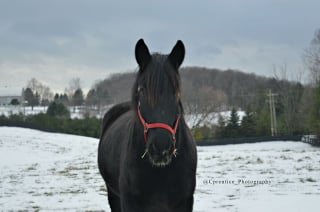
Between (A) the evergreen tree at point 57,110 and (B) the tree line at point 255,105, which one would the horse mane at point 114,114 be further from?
(A) the evergreen tree at point 57,110

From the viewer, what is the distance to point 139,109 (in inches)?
113

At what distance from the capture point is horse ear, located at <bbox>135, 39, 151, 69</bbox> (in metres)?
2.89

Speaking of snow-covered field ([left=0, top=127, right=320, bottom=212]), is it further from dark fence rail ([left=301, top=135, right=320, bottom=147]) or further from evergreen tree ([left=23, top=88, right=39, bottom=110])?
evergreen tree ([left=23, top=88, right=39, bottom=110])

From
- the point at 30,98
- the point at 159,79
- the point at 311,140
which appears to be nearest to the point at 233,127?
the point at 311,140

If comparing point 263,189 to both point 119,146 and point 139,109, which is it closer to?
point 119,146

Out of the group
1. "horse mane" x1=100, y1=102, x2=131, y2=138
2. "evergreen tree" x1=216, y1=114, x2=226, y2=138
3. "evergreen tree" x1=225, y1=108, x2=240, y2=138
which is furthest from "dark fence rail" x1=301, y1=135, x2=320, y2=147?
"horse mane" x1=100, y1=102, x2=131, y2=138

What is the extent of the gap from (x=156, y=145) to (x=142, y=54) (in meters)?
0.89

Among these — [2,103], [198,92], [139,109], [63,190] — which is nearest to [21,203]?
[63,190]

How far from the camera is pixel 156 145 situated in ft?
7.98

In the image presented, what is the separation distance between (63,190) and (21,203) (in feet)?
5.28

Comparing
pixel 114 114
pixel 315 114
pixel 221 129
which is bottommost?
pixel 221 129

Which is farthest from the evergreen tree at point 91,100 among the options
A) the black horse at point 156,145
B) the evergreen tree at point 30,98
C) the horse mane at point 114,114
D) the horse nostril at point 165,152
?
the horse nostril at point 165,152

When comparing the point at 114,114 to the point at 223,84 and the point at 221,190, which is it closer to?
the point at 221,190

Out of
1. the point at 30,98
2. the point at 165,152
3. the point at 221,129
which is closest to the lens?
the point at 165,152
